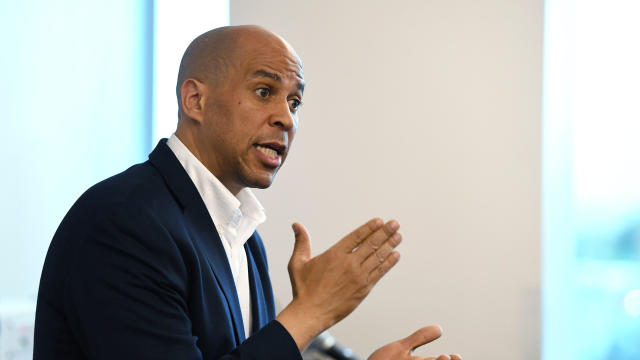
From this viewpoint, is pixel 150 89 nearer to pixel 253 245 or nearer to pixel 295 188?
pixel 295 188

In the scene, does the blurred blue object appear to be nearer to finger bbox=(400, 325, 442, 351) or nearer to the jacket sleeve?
the jacket sleeve

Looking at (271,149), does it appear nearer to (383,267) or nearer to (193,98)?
(193,98)

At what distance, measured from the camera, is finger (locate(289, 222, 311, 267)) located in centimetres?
103

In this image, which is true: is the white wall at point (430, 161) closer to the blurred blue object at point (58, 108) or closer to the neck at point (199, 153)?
the blurred blue object at point (58, 108)

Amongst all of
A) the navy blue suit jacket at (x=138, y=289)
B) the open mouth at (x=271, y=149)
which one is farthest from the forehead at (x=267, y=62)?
the navy blue suit jacket at (x=138, y=289)

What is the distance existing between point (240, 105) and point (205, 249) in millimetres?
276

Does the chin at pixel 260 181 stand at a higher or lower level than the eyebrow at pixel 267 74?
lower

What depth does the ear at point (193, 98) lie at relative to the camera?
1.17 m

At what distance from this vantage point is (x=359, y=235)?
39.1 inches

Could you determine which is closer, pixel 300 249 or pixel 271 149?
pixel 300 249

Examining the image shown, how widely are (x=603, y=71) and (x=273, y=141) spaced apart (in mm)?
1710

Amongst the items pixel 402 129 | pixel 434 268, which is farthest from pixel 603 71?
pixel 434 268

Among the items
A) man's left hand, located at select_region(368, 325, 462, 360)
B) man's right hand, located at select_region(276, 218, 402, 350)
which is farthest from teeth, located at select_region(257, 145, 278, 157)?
man's left hand, located at select_region(368, 325, 462, 360)

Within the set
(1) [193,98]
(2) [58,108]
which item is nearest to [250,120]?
Result: (1) [193,98]
